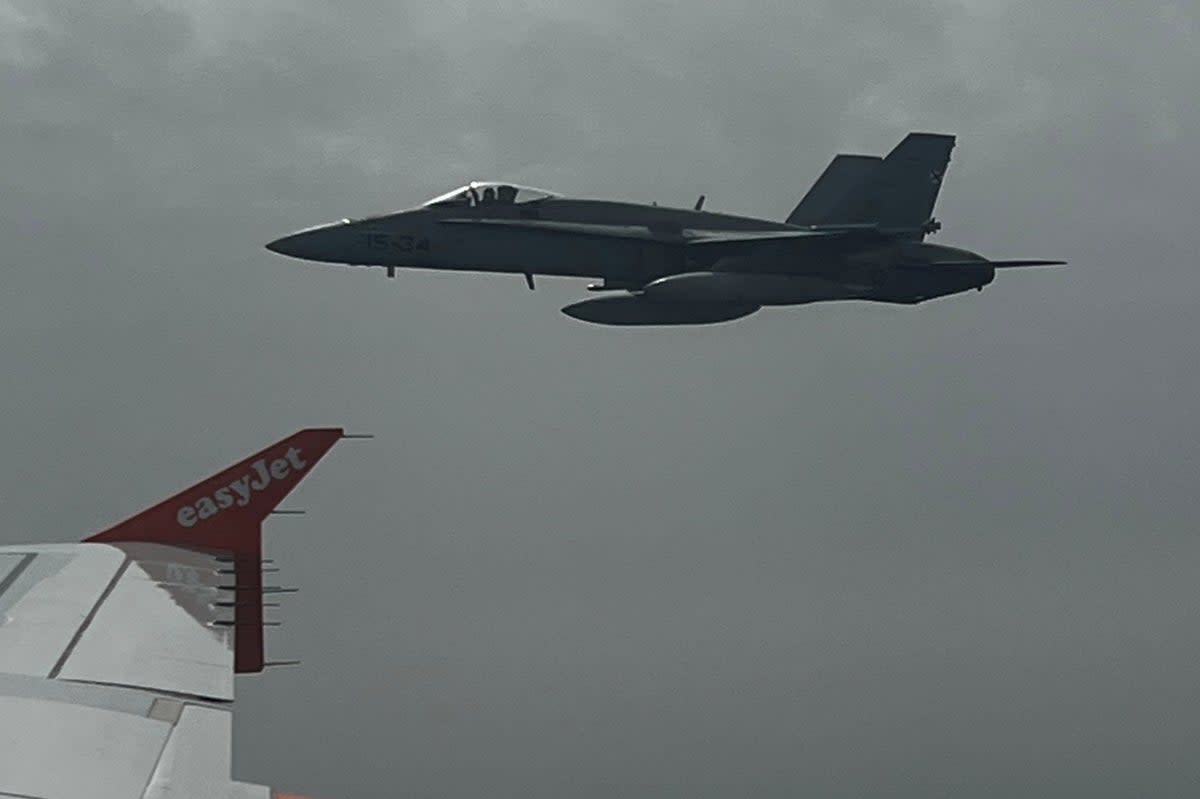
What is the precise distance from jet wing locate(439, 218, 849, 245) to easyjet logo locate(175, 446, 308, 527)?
1131 inches

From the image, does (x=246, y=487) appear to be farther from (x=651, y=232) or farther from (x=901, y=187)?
(x=901, y=187)

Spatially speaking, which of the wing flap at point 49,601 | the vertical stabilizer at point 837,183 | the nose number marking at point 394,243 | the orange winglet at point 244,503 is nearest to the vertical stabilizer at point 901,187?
the vertical stabilizer at point 837,183

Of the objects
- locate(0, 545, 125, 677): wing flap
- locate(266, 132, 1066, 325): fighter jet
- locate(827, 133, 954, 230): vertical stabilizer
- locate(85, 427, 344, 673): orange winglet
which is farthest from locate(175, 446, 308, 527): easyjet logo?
locate(827, 133, 954, 230): vertical stabilizer

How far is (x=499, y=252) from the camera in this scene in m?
41.6

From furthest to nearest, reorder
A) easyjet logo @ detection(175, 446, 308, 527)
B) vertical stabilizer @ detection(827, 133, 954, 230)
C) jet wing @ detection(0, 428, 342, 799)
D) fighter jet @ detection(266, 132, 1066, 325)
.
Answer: vertical stabilizer @ detection(827, 133, 954, 230), fighter jet @ detection(266, 132, 1066, 325), easyjet logo @ detection(175, 446, 308, 527), jet wing @ detection(0, 428, 342, 799)

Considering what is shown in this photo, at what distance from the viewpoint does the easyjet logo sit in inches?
515

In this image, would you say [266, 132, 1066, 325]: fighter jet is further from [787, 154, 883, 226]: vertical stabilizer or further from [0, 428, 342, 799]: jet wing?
[0, 428, 342, 799]: jet wing

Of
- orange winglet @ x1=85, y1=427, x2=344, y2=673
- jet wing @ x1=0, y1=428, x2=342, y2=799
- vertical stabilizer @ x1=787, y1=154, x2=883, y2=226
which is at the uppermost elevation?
vertical stabilizer @ x1=787, y1=154, x2=883, y2=226

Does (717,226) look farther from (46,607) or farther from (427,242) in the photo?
(46,607)

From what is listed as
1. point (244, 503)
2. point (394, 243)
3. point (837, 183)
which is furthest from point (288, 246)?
point (244, 503)

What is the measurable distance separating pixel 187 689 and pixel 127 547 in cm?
416

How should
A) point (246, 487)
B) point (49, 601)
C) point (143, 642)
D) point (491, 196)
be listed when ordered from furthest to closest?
point (491, 196) < point (246, 487) < point (49, 601) < point (143, 642)

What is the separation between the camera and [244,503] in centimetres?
1328

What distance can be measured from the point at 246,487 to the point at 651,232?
3034 cm
